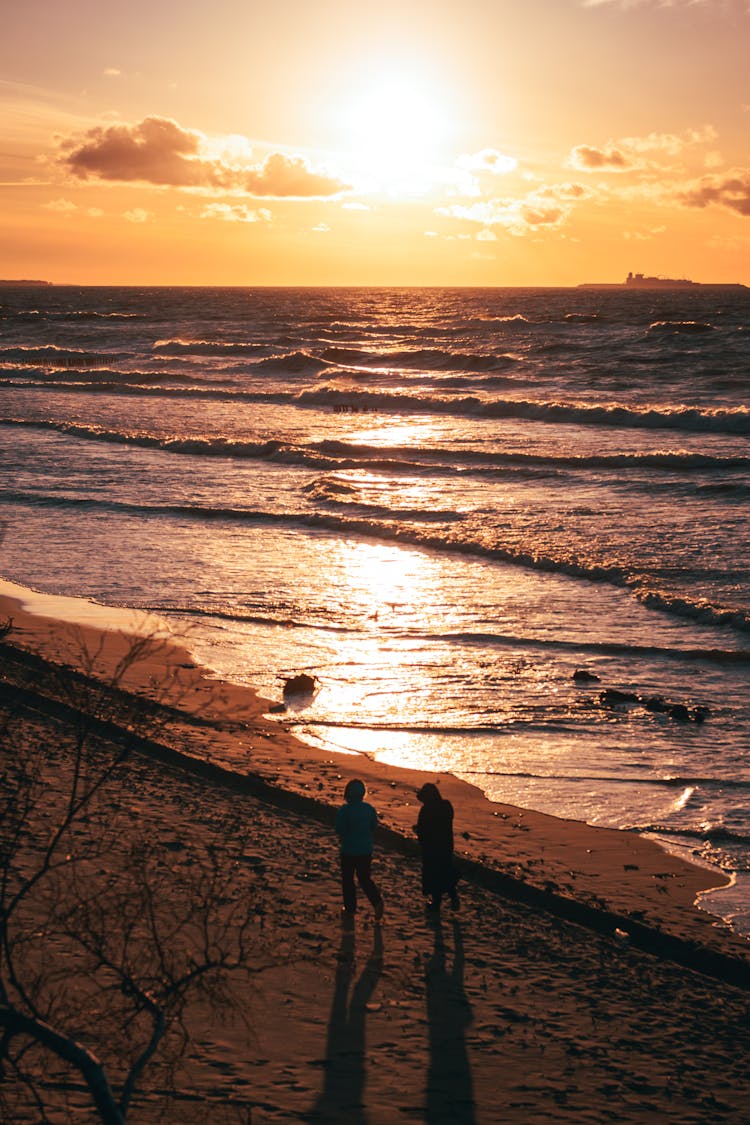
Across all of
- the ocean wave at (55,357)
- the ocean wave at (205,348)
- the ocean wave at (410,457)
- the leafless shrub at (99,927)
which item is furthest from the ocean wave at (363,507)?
the ocean wave at (205,348)

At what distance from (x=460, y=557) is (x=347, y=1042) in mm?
19053

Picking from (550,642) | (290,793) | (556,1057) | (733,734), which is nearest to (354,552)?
(550,642)

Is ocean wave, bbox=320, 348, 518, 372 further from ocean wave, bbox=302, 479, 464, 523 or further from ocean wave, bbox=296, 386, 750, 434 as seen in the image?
ocean wave, bbox=302, 479, 464, 523

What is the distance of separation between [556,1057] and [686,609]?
46.5 ft

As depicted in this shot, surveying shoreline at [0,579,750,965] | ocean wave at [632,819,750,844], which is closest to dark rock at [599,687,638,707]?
shoreline at [0,579,750,965]

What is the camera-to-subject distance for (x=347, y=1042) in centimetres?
809

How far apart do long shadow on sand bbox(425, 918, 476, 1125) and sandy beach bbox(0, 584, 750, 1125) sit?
0.02m

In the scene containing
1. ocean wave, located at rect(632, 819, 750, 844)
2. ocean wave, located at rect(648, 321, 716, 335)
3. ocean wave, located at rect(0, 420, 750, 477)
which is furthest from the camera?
ocean wave, located at rect(648, 321, 716, 335)

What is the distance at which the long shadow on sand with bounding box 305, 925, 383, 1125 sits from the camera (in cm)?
730

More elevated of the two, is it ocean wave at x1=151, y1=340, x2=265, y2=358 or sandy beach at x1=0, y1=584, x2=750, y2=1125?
ocean wave at x1=151, y1=340, x2=265, y2=358

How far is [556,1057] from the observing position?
8102 mm

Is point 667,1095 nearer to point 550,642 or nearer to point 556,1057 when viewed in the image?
point 556,1057

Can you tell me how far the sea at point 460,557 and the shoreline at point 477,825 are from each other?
1.15 ft

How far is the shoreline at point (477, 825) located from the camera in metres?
10.5
